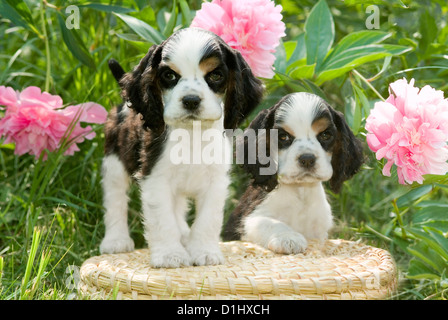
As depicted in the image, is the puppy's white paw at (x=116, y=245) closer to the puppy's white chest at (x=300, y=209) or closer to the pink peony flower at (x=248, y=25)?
the puppy's white chest at (x=300, y=209)

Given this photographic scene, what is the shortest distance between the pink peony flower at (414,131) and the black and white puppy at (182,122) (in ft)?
2.31

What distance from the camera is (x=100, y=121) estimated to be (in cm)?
439

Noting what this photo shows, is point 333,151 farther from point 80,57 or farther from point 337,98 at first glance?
point 337,98

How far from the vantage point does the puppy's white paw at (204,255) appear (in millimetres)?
3514

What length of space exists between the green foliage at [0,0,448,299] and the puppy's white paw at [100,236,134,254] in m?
0.29

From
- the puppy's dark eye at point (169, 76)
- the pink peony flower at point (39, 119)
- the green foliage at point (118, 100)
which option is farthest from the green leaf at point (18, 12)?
the puppy's dark eye at point (169, 76)

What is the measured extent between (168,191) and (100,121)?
1.03m

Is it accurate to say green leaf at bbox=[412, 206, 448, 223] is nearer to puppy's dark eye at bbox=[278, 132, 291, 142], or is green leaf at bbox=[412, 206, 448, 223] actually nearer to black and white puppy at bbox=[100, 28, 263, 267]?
puppy's dark eye at bbox=[278, 132, 291, 142]

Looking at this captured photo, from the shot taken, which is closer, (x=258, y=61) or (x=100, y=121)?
(x=258, y=61)

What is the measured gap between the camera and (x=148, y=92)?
3.44 m

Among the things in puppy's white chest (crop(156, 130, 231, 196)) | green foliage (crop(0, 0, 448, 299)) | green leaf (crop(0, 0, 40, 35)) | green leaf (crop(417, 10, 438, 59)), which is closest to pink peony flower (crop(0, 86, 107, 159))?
green foliage (crop(0, 0, 448, 299))

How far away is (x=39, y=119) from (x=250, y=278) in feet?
6.02

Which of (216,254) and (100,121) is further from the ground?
(100,121)
